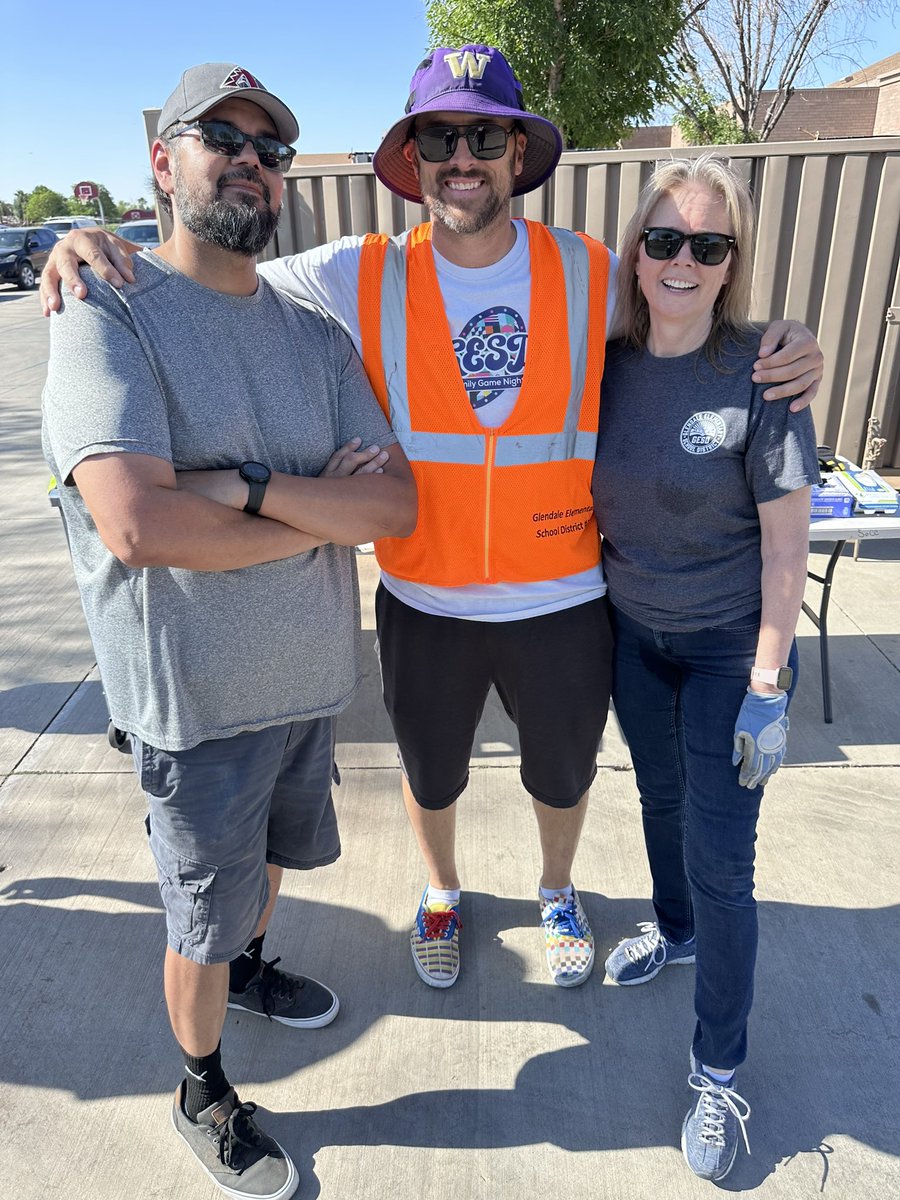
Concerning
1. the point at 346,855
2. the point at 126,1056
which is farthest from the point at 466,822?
the point at 126,1056

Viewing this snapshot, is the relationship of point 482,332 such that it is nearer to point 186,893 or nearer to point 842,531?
point 186,893

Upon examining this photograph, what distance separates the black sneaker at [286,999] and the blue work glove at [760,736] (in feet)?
4.24

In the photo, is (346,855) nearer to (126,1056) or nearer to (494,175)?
(126,1056)

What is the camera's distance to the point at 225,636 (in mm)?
1712

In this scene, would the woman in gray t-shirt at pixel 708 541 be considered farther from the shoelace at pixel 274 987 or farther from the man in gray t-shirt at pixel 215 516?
the shoelace at pixel 274 987

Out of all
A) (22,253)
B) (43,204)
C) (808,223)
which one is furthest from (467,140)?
(43,204)

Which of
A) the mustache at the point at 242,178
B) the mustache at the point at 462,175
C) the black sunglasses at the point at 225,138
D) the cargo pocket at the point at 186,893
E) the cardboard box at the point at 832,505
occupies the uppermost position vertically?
the black sunglasses at the point at 225,138

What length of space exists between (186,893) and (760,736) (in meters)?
1.24

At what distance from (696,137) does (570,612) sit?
85.1ft

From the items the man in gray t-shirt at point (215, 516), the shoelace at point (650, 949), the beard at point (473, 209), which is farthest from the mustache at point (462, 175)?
the shoelace at point (650, 949)

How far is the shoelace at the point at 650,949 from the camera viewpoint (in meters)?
→ 2.44

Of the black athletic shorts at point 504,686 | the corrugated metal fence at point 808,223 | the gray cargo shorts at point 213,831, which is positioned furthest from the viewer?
the corrugated metal fence at point 808,223

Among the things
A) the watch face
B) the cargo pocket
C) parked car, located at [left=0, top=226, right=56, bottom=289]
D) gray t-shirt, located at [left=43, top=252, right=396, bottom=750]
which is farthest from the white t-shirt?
parked car, located at [left=0, top=226, right=56, bottom=289]

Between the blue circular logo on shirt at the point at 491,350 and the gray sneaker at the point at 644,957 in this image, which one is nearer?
the blue circular logo on shirt at the point at 491,350
